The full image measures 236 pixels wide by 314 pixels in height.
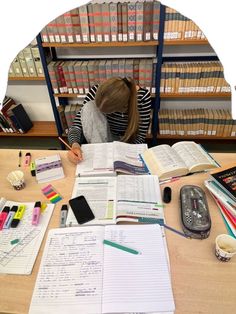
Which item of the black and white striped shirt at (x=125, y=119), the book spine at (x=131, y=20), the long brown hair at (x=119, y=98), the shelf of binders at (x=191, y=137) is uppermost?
the book spine at (x=131, y=20)

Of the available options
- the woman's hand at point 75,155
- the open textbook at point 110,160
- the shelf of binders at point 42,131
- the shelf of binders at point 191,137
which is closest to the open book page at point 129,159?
the open textbook at point 110,160

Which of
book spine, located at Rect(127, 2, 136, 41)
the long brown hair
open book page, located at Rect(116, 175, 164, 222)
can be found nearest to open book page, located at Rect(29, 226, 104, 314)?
open book page, located at Rect(116, 175, 164, 222)

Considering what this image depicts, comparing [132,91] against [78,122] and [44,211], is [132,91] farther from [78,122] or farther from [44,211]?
[44,211]

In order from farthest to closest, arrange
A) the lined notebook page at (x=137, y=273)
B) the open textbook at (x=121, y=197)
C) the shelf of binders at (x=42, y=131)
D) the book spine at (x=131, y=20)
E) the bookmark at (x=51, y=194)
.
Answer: the shelf of binders at (x=42, y=131), the book spine at (x=131, y=20), the bookmark at (x=51, y=194), the open textbook at (x=121, y=197), the lined notebook page at (x=137, y=273)

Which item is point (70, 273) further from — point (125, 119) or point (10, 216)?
point (125, 119)

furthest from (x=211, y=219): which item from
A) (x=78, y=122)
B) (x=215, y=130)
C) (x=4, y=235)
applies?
(x=215, y=130)

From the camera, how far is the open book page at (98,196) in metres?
0.93

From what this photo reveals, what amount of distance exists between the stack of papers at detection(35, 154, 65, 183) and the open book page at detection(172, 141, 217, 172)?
0.57m

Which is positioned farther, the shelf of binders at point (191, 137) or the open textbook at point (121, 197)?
the shelf of binders at point (191, 137)

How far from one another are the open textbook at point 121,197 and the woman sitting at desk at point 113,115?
31 cm

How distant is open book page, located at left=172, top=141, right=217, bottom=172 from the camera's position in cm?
112

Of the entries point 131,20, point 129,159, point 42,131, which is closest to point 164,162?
point 129,159

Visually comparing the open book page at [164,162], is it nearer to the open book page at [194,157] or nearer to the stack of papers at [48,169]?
the open book page at [194,157]

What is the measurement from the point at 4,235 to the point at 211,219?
0.77 m
